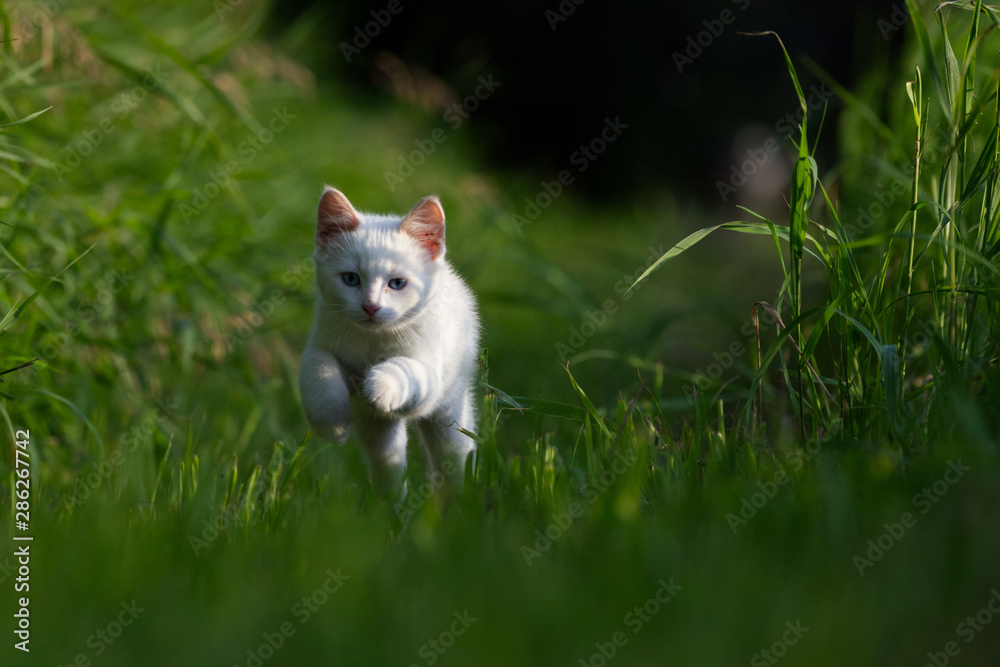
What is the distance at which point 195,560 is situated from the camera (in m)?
1.59

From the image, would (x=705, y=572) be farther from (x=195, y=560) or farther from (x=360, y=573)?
(x=195, y=560)

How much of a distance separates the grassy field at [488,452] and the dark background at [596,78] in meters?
5.25

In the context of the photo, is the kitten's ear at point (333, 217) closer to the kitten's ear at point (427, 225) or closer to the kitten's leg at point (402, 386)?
the kitten's ear at point (427, 225)

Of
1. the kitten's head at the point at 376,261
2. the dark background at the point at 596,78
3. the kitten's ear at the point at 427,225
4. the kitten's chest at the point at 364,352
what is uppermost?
the kitten's ear at the point at 427,225

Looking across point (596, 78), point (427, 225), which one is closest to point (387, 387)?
point (427, 225)

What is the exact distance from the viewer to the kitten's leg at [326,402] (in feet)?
6.40

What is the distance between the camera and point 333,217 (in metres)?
2.20

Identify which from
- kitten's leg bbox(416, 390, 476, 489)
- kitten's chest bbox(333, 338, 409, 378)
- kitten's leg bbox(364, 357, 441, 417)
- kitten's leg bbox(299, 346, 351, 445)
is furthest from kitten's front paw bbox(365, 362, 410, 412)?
kitten's leg bbox(416, 390, 476, 489)

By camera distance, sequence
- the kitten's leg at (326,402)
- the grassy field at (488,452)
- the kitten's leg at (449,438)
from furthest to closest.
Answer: the kitten's leg at (449,438) → the kitten's leg at (326,402) → the grassy field at (488,452)

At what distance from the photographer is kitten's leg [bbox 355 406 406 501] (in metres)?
2.23

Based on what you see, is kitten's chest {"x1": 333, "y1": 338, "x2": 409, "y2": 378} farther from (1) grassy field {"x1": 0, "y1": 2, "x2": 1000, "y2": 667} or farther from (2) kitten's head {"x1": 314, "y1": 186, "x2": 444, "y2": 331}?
(1) grassy field {"x1": 0, "y1": 2, "x2": 1000, "y2": 667}

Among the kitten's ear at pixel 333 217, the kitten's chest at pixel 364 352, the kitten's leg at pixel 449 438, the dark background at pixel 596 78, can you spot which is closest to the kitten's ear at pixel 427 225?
the kitten's ear at pixel 333 217

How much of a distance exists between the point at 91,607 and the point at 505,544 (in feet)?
2.20

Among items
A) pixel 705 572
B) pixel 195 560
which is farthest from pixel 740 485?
pixel 195 560
